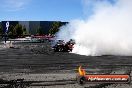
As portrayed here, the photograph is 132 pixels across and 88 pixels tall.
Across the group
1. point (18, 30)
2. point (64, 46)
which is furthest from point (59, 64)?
point (18, 30)

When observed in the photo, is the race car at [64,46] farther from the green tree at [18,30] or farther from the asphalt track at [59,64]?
the green tree at [18,30]

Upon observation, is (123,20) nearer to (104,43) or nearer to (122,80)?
(104,43)

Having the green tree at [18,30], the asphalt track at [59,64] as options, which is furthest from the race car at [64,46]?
the green tree at [18,30]

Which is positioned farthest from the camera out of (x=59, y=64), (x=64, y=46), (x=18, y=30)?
(x=18, y=30)

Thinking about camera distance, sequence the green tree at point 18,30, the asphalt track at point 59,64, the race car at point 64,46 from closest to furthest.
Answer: the asphalt track at point 59,64 < the race car at point 64,46 < the green tree at point 18,30

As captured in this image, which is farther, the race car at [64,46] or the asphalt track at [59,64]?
the race car at [64,46]

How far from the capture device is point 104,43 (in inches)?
1521

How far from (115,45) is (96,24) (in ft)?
10.3

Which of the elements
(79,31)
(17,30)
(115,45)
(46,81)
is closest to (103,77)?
(46,81)

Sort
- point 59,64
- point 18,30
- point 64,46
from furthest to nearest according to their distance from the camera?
point 18,30 → point 64,46 → point 59,64

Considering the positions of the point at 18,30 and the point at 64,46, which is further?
the point at 18,30

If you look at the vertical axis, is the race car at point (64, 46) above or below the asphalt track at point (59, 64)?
above

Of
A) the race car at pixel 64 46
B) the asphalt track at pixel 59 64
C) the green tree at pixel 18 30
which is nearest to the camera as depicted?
the asphalt track at pixel 59 64

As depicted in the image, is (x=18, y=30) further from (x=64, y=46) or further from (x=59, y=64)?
(x=59, y=64)
